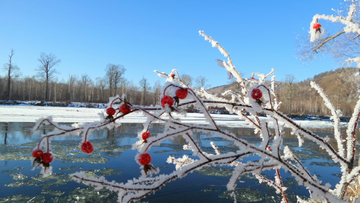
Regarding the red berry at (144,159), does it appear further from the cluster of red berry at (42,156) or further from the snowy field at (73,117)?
the snowy field at (73,117)

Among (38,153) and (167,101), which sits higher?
(167,101)

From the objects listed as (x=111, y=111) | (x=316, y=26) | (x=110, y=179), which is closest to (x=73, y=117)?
(x=110, y=179)

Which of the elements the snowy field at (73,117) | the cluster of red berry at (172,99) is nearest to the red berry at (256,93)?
the cluster of red berry at (172,99)

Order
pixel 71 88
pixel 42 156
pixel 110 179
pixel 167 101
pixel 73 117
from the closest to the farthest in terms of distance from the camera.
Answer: pixel 167 101 → pixel 42 156 → pixel 110 179 → pixel 73 117 → pixel 71 88

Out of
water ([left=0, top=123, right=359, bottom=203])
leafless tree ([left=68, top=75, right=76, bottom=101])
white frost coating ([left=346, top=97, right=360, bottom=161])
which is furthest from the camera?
leafless tree ([left=68, top=75, right=76, bottom=101])

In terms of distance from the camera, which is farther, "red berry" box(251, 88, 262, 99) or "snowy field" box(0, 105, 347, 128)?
"snowy field" box(0, 105, 347, 128)

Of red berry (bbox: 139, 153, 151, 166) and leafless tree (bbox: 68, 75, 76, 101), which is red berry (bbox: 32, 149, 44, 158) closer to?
red berry (bbox: 139, 153, 151, 166)

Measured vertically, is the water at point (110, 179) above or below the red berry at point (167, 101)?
below

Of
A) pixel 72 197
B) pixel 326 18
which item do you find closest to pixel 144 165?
pixel 326 18

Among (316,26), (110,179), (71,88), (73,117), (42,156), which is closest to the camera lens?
(42,156)

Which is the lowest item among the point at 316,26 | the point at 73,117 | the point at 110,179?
the point at 110,179

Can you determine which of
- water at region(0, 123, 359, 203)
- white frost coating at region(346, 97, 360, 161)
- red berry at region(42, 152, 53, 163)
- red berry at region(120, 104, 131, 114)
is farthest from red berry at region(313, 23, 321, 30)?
water at region(0, 123, 359, 203)

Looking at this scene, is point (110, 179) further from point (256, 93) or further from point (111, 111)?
point (256, 93)

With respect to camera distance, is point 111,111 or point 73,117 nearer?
point 111,111
